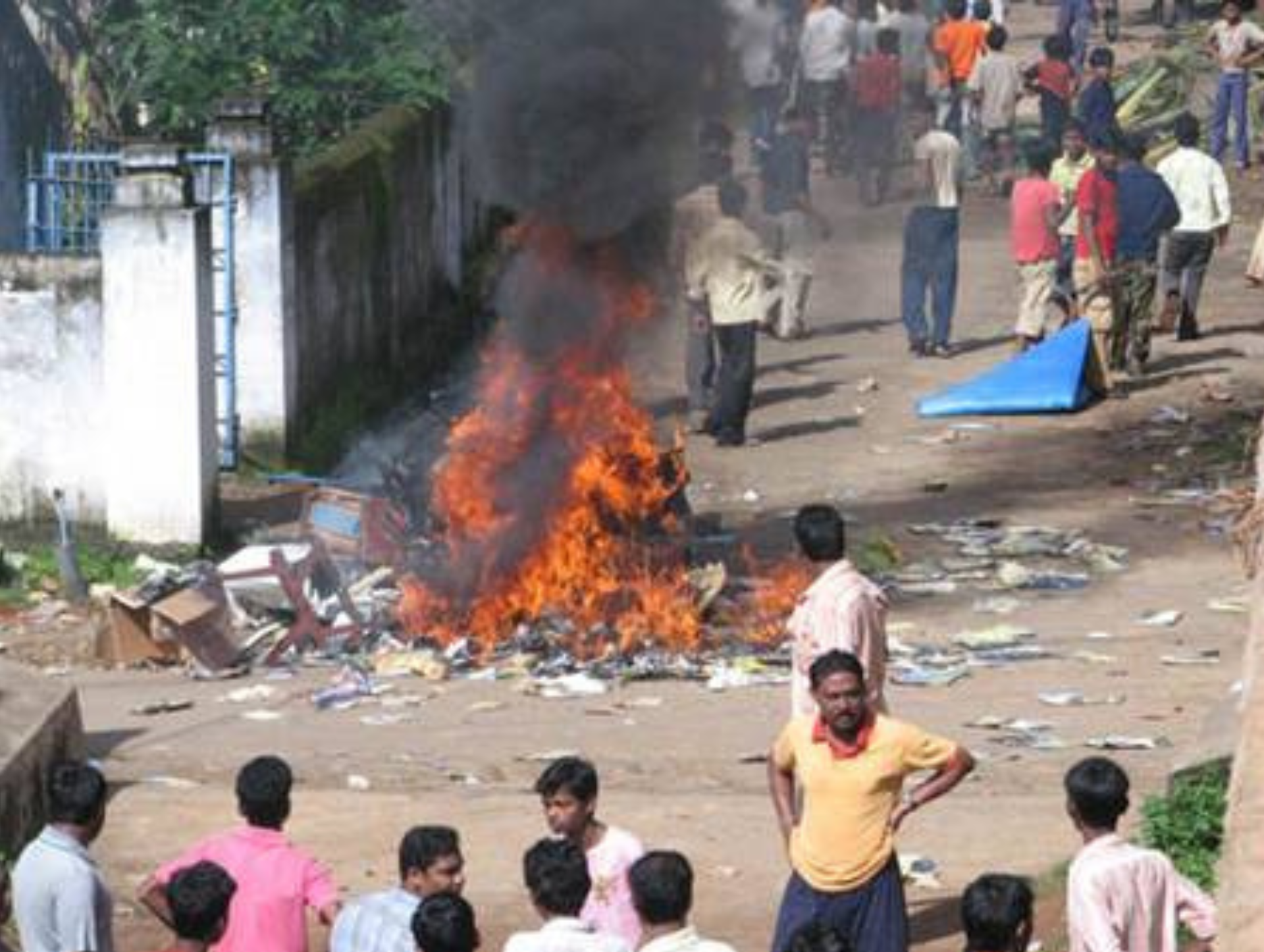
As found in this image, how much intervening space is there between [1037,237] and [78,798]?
594 inches

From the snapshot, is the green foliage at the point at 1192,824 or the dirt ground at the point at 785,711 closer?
the green foliage at the point at 1192,824

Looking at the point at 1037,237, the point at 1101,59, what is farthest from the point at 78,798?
the point at 1101,59

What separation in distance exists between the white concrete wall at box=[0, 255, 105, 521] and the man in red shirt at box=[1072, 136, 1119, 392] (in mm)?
7130

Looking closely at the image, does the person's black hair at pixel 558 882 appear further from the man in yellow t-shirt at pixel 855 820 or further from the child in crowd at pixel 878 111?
the child in crowd at pixel 878 111

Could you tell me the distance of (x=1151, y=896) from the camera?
8.70 meters

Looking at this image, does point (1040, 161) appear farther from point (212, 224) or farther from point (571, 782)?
point (571, 782)

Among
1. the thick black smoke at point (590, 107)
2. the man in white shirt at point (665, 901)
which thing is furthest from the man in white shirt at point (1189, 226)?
the man in white shirt at point (665, 901)

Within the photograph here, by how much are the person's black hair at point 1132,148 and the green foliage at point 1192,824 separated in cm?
1322

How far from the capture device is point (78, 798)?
8.90m

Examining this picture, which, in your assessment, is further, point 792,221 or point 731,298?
point 792,221

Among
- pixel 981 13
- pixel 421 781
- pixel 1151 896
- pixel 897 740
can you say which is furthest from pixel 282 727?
→ pixel 981 13

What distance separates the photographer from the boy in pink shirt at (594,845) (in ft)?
29.4

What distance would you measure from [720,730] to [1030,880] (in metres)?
3.08

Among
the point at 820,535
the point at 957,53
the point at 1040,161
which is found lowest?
the point at 820,535
